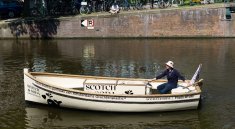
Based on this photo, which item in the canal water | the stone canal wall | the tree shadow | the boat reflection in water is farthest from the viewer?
the tree shadow

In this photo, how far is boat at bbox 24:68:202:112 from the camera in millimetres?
19656

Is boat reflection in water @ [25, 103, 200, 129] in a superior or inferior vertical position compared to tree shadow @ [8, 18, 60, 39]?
inferior

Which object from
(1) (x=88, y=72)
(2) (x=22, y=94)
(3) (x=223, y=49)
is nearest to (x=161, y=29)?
(3) (x=223, y=49)

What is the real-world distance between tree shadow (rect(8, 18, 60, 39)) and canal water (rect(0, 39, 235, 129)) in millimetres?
1639

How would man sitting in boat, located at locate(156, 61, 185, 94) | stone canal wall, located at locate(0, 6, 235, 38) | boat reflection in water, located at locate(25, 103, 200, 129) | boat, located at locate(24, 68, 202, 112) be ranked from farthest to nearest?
1. stone canal wall, located at locate(0, 6, 235, 38)
2. man sitting in boat, located at locate(156, 61, 185, 94)
3. boat, located at locate(24, 68, 202, 112)
4. boat reflection in water, located at locate(25, 103, 200, 129)

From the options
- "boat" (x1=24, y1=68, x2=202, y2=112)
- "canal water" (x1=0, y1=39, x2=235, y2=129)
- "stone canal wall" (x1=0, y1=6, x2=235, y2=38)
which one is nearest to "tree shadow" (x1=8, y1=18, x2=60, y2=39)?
"stone canal wall" (x1=0, y1=6, x2=235, y2=38)

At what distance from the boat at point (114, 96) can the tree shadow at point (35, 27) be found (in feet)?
90.1

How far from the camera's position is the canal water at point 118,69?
1927 centimetres

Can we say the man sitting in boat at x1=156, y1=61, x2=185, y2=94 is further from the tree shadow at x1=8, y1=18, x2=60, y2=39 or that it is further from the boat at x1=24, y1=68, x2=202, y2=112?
the tree shadow at x1=8, y1=18, x2=60, y2=39

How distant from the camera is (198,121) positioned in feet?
63.5

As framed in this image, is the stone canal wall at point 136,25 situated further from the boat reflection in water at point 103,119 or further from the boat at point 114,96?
the boat reflection in water at point 103,119

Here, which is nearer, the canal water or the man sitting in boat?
the canal water

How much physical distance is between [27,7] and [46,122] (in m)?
34.9

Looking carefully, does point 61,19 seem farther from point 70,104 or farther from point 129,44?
point 70,104
